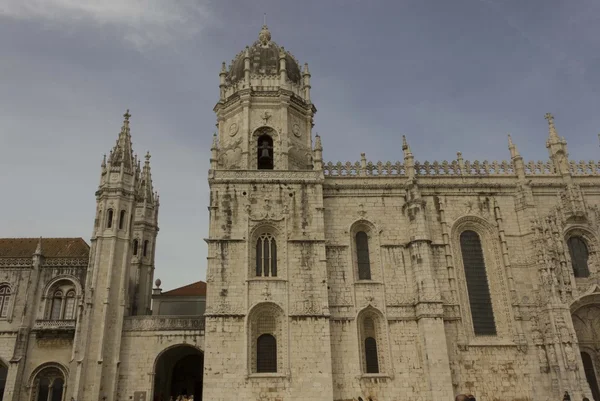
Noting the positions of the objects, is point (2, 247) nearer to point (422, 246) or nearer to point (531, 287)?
point (422, 246)

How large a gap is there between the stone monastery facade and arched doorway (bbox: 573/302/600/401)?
87mm

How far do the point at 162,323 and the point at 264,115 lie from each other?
40.9ft

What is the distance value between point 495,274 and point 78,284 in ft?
76.5

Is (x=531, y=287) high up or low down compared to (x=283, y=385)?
up

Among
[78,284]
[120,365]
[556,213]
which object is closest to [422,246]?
[556,213]

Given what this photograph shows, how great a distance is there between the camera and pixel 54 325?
27875 mm

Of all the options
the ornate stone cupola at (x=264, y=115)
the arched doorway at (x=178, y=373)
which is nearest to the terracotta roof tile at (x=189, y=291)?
the arched doorway at (x=178, y=373)

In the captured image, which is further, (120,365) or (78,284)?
(78,284)

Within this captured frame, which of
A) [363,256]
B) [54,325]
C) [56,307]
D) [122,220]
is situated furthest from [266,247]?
[56,307]

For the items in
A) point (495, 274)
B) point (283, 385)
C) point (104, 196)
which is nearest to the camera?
point (283, 385)

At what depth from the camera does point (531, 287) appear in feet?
82.5

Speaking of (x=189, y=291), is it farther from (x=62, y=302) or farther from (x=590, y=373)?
(x=590, y=373)

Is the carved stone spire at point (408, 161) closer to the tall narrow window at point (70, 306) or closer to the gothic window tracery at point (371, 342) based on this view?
the gothic window tracery at point (371, 342)

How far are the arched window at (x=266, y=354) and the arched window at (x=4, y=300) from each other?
15642 millimetres
